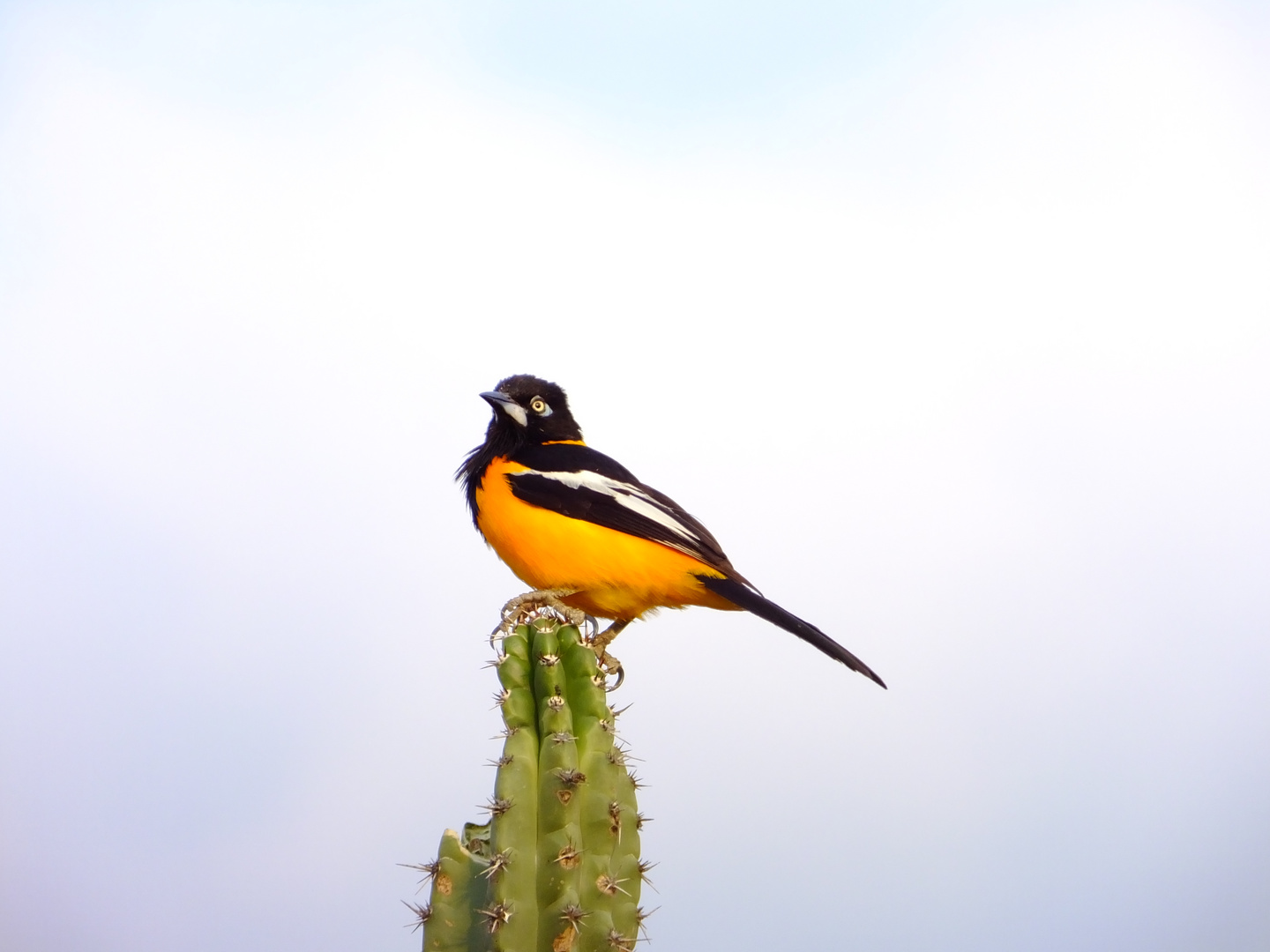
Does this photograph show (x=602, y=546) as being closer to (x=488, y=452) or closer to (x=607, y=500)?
(x=607, y=500)

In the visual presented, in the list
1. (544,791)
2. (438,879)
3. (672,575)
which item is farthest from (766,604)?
(438,879)

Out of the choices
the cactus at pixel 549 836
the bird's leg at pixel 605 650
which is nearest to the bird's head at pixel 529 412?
the bird's leg at pixel 605 650

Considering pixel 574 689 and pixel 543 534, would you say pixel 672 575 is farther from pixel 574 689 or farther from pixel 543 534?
pixel 574 689

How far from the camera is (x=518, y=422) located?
423cm

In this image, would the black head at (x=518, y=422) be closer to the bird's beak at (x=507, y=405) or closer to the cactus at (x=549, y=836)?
the bird's beak at (x=507, y=405)

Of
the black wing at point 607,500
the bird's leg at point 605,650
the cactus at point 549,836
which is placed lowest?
the cactus at point 549,836

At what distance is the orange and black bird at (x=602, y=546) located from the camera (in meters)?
3.70

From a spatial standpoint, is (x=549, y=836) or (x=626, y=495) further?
(x=626, y=495)

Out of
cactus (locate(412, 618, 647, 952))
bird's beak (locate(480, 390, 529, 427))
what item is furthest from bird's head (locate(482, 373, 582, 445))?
cactus (locate(412, 618, 647, 952))

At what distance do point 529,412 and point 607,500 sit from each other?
26.3 inches

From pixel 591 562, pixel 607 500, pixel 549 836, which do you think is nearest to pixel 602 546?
pixel 591 562

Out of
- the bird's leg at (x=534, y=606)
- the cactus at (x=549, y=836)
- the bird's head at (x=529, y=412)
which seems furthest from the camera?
the bird's head at (x=529, y=412)

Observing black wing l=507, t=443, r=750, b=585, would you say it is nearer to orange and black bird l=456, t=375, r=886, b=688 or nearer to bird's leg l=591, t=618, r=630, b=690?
orange and black bird l=456, t=375, r=886, b=688

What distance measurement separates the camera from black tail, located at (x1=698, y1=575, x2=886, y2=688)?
3605mm
